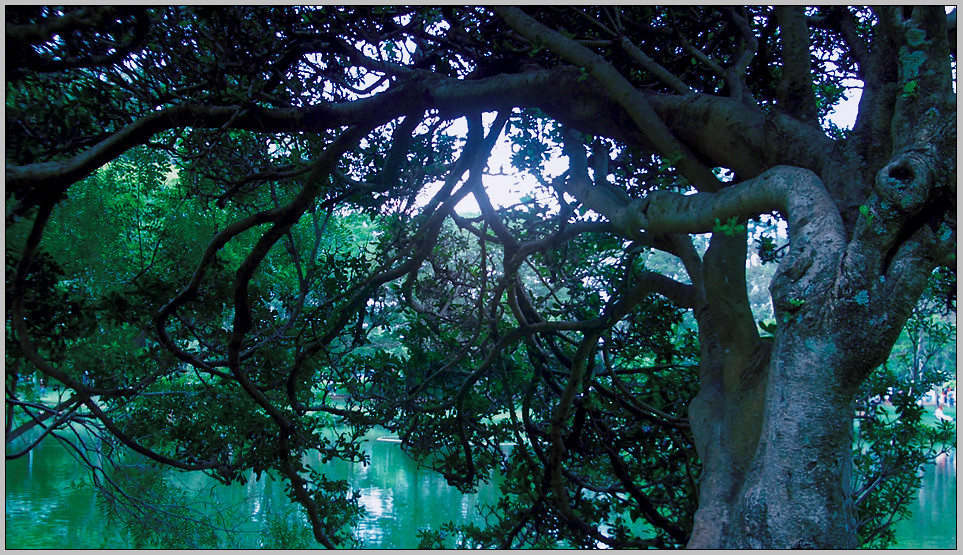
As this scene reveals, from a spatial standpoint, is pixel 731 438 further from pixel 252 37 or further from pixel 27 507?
pixel 27 507

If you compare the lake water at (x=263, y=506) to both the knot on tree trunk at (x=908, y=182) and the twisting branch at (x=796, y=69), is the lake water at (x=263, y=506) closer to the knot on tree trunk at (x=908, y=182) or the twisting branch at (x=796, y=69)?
the twisting branch at (x=796, y=69)

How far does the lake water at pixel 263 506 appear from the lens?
8711mm

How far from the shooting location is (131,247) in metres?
7.98

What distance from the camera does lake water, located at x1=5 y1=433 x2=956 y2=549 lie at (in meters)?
8.71

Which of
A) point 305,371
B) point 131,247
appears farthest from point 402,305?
point 131,247

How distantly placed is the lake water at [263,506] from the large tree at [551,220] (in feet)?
13.1

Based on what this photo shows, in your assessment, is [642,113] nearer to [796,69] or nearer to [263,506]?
[796,69]

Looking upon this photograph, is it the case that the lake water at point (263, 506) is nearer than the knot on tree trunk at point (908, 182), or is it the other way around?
the knot on tree trunk at point (908, 182)

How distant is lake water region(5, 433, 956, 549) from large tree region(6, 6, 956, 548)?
13.1ft

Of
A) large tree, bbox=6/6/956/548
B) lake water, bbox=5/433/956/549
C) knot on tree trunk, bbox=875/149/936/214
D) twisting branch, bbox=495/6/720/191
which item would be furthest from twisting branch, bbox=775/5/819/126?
lake water, bbox=5/433/956/549

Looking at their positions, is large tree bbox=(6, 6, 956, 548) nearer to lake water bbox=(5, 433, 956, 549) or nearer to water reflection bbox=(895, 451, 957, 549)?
lake water bbox=(5, 433, 956, 549)

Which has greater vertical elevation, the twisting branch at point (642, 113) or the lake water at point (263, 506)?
the twisting branch at point (642, 113)

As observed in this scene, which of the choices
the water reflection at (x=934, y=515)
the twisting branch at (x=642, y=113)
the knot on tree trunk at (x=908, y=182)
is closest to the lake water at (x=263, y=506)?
the water reflection at (x=934, y=515)

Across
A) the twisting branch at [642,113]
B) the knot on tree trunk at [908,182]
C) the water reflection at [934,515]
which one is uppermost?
the twisting branch at [642,113]
